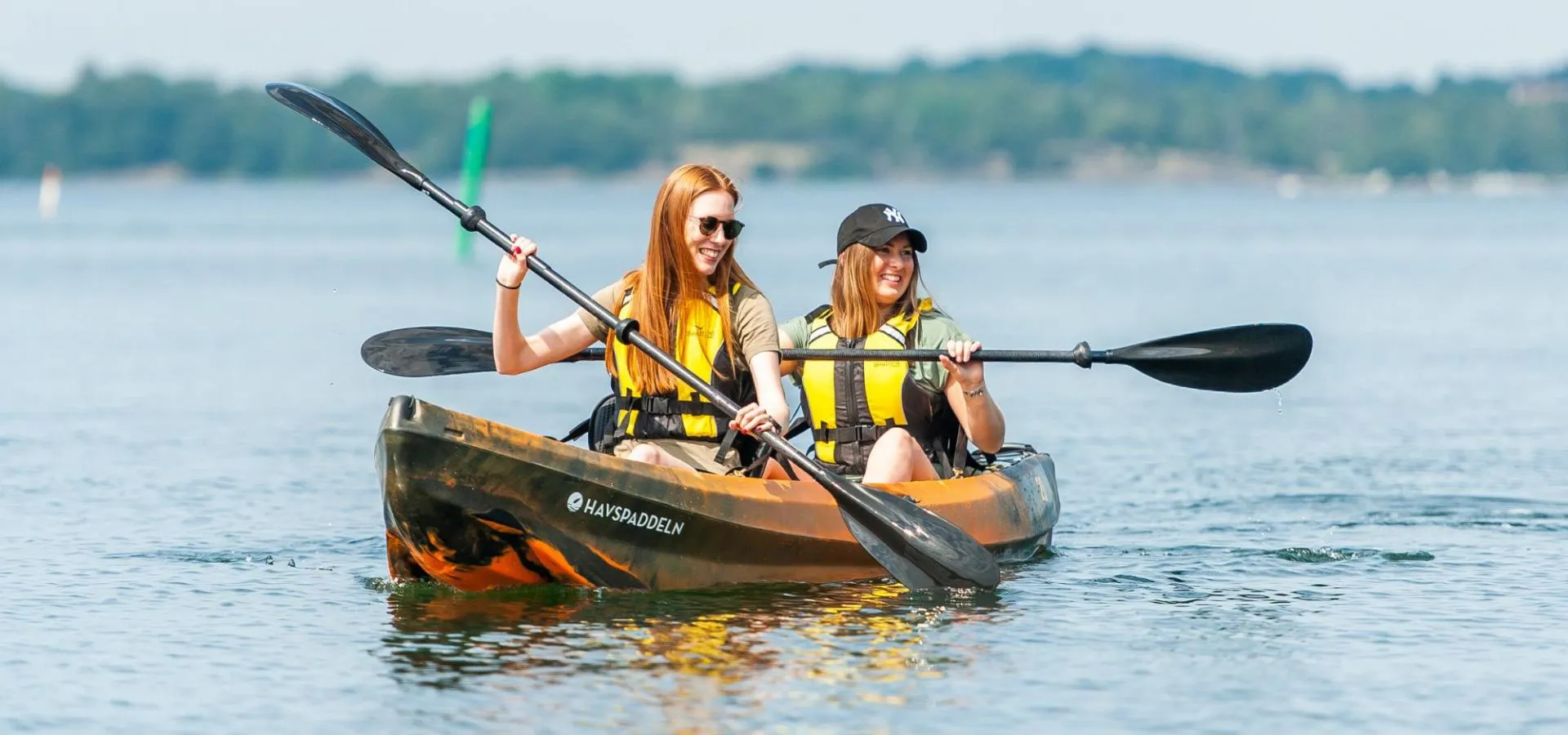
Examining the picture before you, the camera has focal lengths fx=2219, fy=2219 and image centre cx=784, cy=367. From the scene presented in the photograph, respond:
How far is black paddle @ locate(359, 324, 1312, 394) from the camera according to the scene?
9.44m

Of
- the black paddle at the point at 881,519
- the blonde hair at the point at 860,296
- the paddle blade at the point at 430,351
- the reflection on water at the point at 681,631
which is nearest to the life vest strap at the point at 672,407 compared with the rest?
the black paddle at the point at 881,519

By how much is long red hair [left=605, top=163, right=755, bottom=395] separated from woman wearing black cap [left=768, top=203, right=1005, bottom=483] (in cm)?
72

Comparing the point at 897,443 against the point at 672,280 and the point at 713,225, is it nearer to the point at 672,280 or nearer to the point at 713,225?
the point at 672,280

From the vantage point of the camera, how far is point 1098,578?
9492 millimetres

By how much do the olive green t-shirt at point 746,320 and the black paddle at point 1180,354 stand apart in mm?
649

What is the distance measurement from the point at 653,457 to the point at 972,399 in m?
1.41

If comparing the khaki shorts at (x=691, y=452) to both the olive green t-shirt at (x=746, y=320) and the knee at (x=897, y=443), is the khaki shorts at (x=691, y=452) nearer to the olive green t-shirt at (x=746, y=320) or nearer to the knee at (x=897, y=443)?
the olive green t-shirt at (x=746, y=320)

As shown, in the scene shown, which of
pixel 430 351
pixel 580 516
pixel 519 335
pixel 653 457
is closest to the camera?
pixel 580 516

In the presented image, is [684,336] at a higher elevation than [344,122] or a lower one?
lower

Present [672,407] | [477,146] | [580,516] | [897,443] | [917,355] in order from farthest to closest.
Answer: [477,146]
[897,443]
[917,355]
[672,407]
[580,516]

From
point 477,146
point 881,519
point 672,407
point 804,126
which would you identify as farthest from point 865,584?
point 804,126

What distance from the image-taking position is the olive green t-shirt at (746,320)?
8.30m

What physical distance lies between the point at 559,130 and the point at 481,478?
14795 centimetres

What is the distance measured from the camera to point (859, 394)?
918 centimetres
